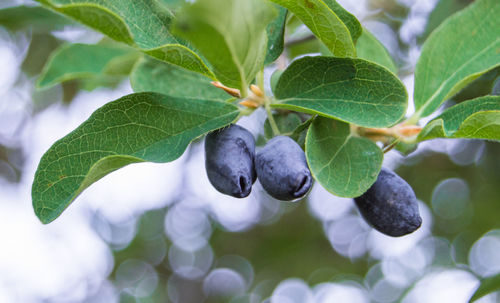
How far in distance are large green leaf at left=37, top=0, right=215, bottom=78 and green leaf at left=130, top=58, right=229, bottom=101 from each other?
0.29 meters

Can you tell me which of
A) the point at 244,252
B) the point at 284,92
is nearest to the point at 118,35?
the point at 284,92

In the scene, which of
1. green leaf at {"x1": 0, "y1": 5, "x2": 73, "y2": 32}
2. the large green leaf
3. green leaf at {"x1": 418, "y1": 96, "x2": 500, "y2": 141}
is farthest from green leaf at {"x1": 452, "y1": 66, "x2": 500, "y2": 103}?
green leaf at {"x1": 0, "y1": 5, "x2": 73, "y2": 32}

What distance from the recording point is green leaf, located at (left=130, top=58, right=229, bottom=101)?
45.4 inches

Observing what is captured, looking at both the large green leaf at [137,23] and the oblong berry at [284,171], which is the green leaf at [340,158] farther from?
the large green leaf at [137,23]

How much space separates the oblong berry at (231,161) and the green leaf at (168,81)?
28 centimetres

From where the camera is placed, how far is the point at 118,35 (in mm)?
707

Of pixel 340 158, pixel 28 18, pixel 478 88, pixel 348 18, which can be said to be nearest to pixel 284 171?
pixel 340 158

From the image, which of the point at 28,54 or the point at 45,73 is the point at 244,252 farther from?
the point at 45,73

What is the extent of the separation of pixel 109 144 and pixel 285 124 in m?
0.40

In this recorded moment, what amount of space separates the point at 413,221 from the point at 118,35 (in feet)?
2.10

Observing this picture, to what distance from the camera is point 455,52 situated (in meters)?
1.17

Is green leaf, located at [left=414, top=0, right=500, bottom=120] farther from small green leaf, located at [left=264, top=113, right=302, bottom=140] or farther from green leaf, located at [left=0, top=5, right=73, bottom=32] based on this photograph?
green leaf, located at [left=0, top=5, right=73, bottom=32]

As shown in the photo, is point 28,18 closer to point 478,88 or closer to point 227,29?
point 227,29

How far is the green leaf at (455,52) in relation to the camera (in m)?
1.14
